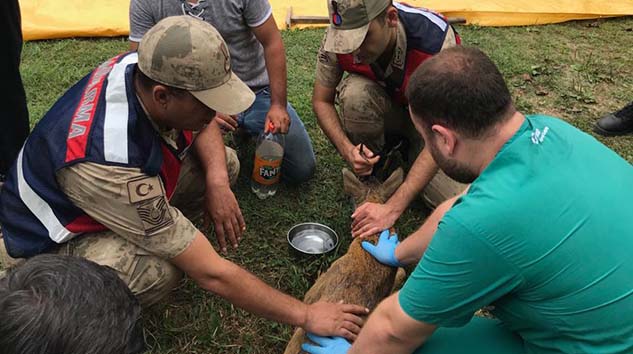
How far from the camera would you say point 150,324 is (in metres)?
3.40

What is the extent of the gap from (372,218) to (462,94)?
4.99ft

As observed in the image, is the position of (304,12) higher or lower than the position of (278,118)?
lower

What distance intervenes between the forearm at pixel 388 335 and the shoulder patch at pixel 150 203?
1.04 m

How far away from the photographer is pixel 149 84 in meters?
2.75

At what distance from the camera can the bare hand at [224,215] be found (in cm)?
347

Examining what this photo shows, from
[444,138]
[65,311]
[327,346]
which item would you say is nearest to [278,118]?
[327,346]

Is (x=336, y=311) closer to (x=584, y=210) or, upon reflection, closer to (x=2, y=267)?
(x=584, y=210)

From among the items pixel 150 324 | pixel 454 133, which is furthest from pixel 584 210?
pixel 150 324

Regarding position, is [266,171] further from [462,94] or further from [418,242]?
[462,94]

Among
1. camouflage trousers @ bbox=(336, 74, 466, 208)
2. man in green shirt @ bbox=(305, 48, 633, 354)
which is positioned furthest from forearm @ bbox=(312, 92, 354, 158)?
man in green shirt @ bbox=(305, 48, 633, 354)

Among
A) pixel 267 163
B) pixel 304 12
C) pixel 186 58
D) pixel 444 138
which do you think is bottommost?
pixel 304 12

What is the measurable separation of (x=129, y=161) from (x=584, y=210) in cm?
185

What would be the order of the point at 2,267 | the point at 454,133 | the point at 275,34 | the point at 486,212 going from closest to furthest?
1. the point at 486,212
2. the point at 454,133
3. the point at 2,267
4. the point at 275,34

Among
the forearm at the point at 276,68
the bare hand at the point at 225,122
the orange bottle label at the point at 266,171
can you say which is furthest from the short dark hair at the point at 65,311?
the forearm at the point at 276,68
